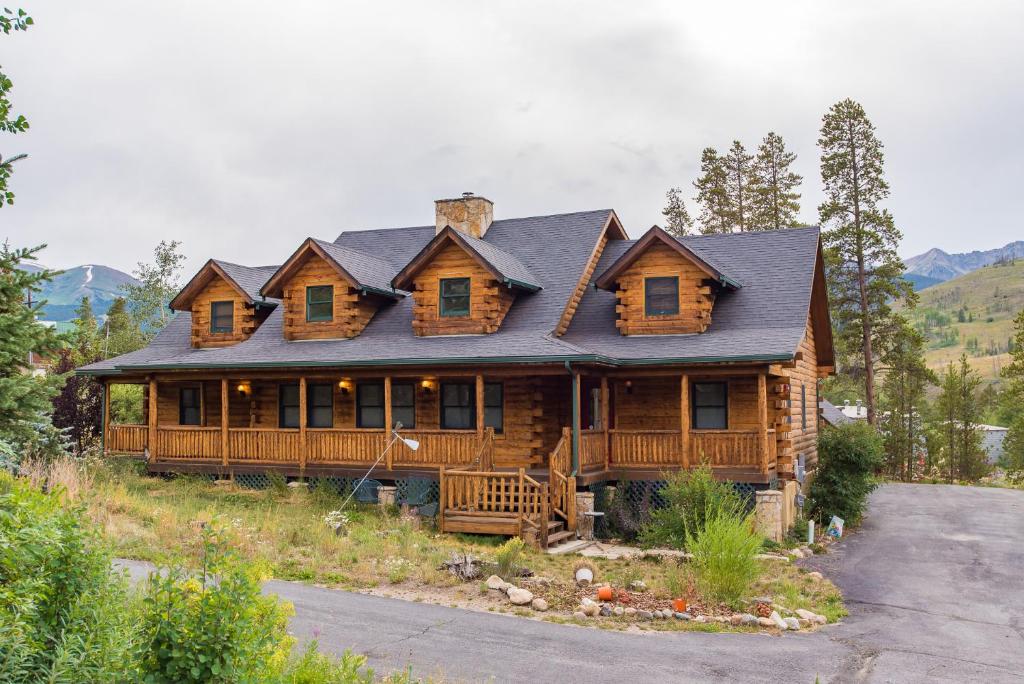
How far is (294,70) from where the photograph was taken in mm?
25203

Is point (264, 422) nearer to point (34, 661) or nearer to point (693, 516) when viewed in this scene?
point (693, 516)

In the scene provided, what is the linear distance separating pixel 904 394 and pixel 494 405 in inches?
1211

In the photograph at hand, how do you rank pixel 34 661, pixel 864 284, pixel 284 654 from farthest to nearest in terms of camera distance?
pixel 864 284, pixel 284 654, pixel 34 661

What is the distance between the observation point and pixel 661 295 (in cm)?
2117

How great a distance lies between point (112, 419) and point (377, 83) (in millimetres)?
16309

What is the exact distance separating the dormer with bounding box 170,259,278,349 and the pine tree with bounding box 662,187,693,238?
104 feet

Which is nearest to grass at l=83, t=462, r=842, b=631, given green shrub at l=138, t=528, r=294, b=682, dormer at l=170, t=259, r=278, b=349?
green shrub at l=138, t=528, r=294, b=682


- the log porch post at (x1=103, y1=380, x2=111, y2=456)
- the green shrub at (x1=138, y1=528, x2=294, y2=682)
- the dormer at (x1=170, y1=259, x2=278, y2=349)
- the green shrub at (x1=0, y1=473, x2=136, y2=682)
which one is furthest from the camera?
the dormer at (x1=170, y1=259, x2=278, y2=349)

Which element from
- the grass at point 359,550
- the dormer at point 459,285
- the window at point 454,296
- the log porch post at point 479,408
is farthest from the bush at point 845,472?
the window at point 454,296

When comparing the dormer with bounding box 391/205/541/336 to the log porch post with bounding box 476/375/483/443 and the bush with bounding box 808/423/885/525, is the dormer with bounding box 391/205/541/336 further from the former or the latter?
the bush with bounding box 808/423/885/525

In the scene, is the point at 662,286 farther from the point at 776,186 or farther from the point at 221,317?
the point at 776,186

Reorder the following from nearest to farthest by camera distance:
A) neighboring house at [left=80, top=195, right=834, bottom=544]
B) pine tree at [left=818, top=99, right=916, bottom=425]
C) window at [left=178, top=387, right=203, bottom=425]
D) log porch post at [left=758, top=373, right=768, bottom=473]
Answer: log porch post at [left=758, top=373, right=768, bottom=473]
neighboring house at [left=80, top=195, right=834, bottom=544]
window at [left=178, top=387, right=203, bottom=425]
pine tree at [left=818, top=99, right=916, bottom=425]

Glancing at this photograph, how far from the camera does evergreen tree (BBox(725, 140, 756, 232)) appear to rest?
4797 centimetres

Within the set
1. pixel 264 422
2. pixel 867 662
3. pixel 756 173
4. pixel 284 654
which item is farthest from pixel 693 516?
pixel 756 173
